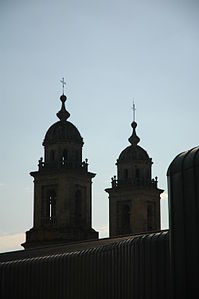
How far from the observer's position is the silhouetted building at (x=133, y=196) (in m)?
82.1

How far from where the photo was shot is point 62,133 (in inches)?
2975

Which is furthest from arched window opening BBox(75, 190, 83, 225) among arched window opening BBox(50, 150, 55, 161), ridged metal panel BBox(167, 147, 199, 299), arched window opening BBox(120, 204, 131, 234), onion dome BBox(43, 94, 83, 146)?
ridged metal panel BBox(167, 147, 199, 299)

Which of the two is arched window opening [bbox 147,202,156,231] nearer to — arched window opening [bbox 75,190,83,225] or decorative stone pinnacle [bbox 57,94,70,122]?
arched window opening [bbox 75,190,83,225]

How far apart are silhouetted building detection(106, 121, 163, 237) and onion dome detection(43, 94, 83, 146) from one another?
9029mm

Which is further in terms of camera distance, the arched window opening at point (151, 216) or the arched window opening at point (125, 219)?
the arched window opening at point (151, 216)

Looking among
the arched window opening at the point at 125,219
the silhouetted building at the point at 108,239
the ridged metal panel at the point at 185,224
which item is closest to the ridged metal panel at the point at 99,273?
the silhouetted building at the point at 108,239

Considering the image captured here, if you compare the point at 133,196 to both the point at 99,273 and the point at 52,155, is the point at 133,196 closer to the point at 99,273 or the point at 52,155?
the point at 52,155

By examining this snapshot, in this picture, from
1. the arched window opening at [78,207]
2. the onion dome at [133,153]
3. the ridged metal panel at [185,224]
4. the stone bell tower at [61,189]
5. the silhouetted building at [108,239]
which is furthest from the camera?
the onion dome at [133,153]

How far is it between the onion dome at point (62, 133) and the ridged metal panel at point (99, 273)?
91.0ft

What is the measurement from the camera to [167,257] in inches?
1186

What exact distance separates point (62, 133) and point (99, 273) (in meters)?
39.4

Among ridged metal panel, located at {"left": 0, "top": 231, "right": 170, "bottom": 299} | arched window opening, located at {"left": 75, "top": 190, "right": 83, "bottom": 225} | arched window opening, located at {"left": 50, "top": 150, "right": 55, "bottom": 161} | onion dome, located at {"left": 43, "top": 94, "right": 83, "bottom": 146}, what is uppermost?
onion dome, located at {"left": 43, "top": 94, "right": 83, "bottom": 146}

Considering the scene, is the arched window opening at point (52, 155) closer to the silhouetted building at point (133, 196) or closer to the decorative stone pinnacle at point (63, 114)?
the decorative stone pinnacle at point (63, 114)

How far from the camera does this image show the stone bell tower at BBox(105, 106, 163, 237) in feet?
269
